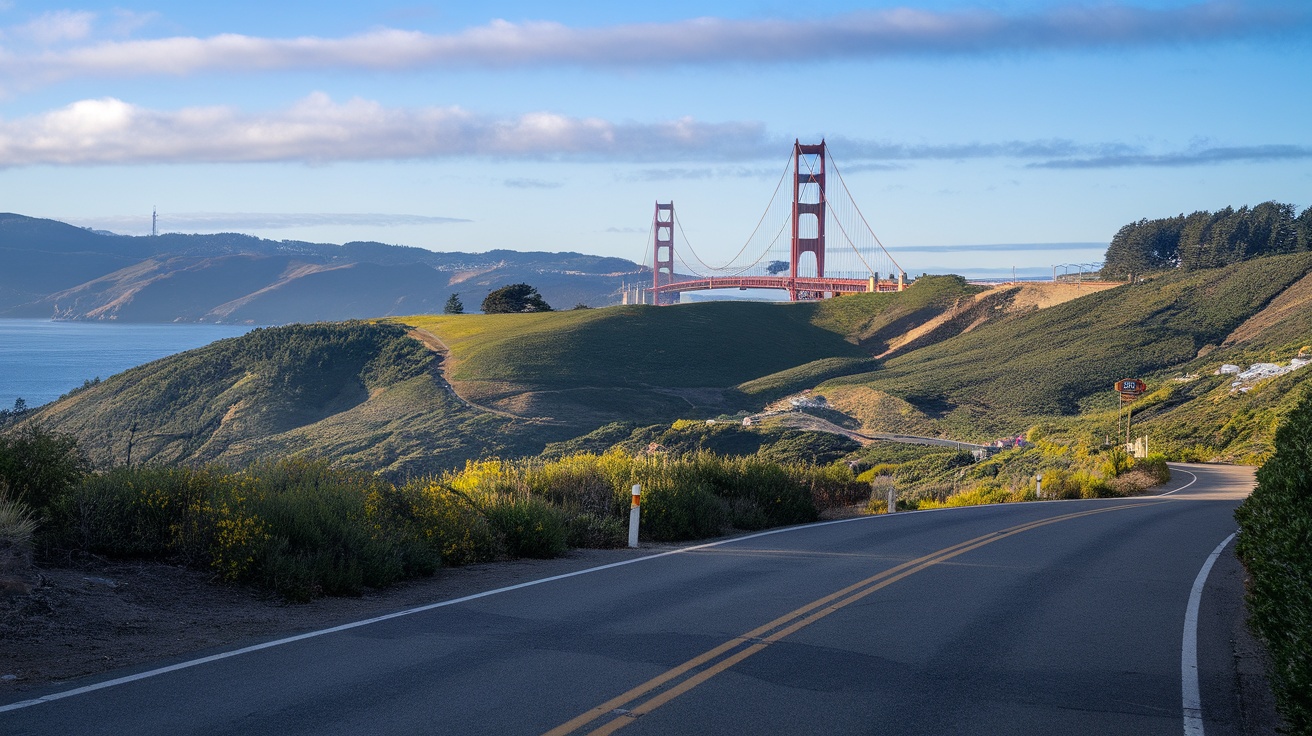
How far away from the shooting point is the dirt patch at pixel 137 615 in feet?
21.5

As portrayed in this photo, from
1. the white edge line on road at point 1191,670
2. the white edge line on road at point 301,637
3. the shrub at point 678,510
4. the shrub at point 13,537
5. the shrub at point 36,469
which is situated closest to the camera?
the white edge line on road at point 301,637

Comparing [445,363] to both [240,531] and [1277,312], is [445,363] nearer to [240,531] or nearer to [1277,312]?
[1277,312]

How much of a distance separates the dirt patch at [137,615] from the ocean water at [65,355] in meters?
74.6

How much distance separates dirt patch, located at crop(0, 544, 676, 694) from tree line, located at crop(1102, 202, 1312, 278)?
346ft

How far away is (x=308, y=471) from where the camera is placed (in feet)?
35.6

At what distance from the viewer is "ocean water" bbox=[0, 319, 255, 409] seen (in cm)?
8794

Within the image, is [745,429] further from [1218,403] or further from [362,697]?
[362,697]

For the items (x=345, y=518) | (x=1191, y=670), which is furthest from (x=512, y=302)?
(x=1191, y=670)

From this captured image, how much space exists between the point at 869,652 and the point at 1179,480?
102 ft

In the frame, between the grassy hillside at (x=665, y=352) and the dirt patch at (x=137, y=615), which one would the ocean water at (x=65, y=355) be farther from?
the dirt patch at (x=137, y=615)

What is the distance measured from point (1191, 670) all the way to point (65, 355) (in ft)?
445

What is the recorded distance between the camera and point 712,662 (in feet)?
22.3

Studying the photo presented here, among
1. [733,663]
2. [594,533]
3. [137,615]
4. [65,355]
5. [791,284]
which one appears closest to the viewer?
[733,663]

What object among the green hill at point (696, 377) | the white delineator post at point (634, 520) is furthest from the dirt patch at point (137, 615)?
the green hill at point (696, 377)
